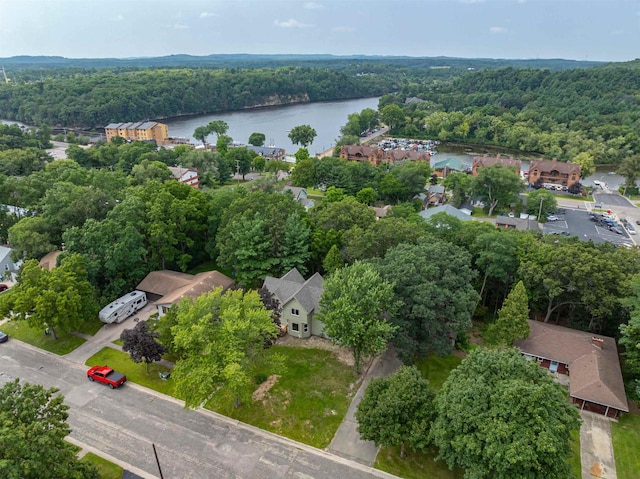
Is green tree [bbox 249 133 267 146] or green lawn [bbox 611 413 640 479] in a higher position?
green tree [bbox 249 133 267 146]

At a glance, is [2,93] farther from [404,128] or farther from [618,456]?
[618,456]

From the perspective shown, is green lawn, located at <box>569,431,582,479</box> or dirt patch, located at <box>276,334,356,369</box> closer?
green lawn, located at <box>569,431,582,479</box>

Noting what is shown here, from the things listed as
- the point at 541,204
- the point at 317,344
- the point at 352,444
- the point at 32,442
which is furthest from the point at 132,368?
the point at 541,204

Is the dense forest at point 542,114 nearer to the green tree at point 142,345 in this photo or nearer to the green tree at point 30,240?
the green tree at point 142,345

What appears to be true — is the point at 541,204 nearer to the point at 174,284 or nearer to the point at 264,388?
the point at 264,388

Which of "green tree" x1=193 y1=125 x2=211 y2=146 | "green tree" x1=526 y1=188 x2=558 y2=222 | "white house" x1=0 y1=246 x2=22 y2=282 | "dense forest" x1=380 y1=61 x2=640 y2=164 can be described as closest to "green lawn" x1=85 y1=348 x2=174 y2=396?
"white house" x1=0 y1=246 x2=22 y2=282

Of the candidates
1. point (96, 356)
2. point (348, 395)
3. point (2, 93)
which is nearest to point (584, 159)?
point (348, 395)

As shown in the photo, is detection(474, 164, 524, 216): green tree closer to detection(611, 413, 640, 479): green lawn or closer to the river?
detection(611, 413, 640, 479): green lawn
